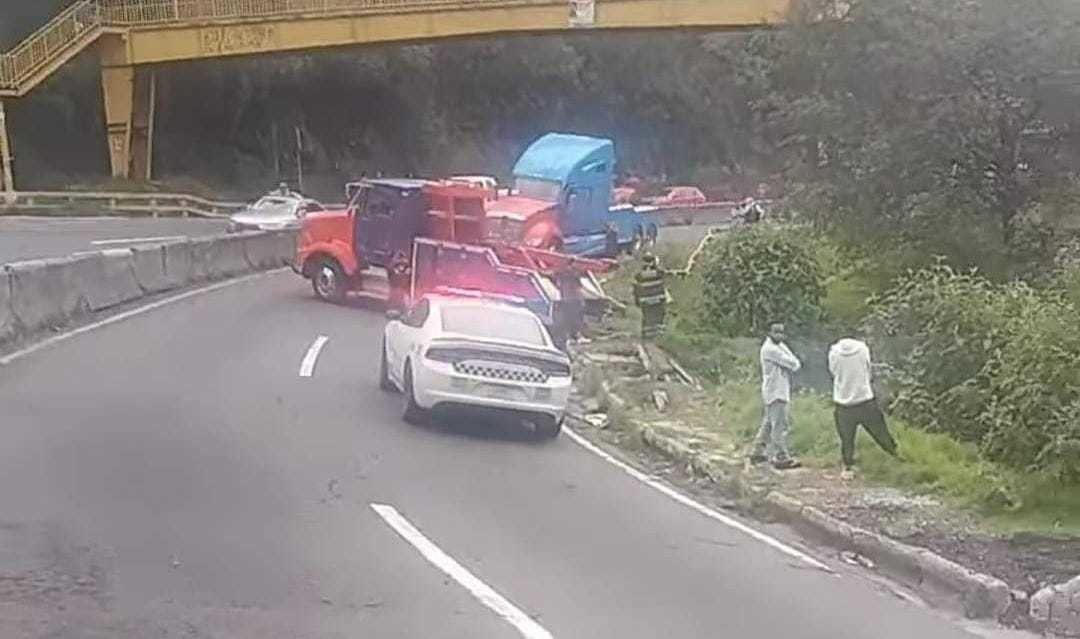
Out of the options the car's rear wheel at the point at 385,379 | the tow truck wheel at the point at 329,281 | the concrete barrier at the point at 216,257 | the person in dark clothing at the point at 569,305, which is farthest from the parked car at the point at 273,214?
the car's rear wheel at the point at 385,379

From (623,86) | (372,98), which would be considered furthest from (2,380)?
(623,86)

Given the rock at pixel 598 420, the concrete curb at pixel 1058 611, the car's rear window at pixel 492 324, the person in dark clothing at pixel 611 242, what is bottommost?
the person in dark clothing at pixel 611 242

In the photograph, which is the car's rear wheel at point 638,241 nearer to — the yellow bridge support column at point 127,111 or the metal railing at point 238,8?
the metal railing at point 238,8

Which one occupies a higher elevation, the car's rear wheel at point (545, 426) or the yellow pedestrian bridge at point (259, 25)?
the yellow pedestrian bridge at point (259, 25)

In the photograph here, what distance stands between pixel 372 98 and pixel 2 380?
58225 mm

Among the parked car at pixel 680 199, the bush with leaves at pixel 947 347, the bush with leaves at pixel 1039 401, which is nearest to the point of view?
the bush with leaves at pixel 1039 401

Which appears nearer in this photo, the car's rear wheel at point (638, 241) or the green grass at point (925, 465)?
the green grass at point (925, 465)

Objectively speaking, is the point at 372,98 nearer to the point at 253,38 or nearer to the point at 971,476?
the point at 253,38

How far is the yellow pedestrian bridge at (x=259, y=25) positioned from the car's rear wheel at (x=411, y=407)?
115 feet

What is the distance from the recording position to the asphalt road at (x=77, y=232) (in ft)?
133

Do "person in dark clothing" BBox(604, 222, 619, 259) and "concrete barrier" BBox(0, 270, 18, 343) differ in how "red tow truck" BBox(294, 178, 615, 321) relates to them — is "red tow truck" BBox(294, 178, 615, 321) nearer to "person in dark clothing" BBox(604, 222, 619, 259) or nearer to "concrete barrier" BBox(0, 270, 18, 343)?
"concrete barrier" BBox(0, 270, 18, 343)

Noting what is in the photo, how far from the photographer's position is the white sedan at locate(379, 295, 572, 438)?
20.1 m

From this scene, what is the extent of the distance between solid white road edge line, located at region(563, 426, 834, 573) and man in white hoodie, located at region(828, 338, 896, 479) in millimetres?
1955

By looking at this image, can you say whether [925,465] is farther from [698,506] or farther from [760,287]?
[760,287]
